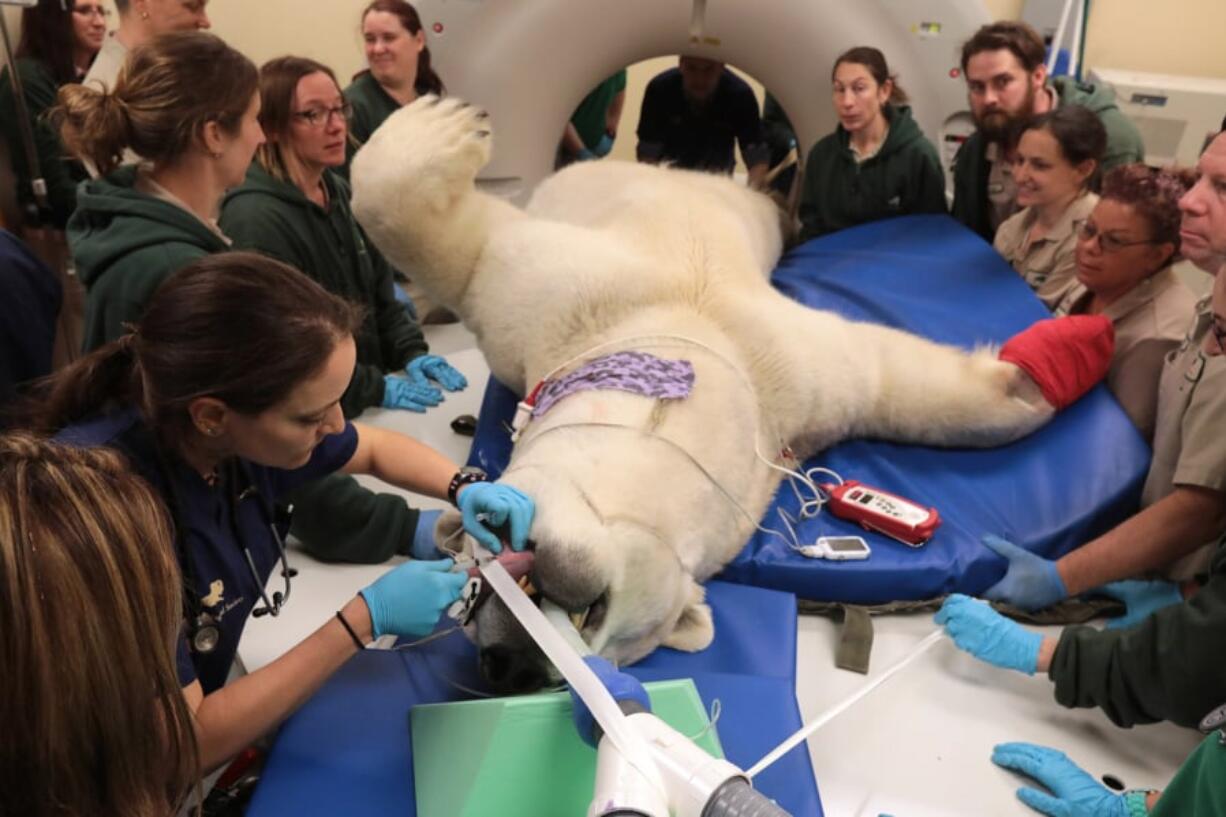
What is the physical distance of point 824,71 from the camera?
2570mm

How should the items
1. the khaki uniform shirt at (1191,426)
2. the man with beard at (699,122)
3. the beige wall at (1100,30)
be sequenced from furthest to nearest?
the beige wall at (1100,30), the man with beard at (699,122), the khaki uniform shirt at (1191,426)

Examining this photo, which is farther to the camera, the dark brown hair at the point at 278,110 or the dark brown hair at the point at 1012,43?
the dark brown hair at the point at 1012,43

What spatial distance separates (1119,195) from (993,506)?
2.12 feet

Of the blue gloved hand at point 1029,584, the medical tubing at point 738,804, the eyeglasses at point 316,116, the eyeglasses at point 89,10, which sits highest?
the eyeglasses at point 89,10

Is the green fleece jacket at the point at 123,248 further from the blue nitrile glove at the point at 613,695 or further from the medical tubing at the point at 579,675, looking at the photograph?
the blue nitrile glove at the point at 613,695

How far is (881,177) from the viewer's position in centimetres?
242

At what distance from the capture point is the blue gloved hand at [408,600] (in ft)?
3.47

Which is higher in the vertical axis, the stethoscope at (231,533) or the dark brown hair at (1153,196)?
the dark brown hair at (1153,196)

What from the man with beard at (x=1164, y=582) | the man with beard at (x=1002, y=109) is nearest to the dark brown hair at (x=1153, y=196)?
the man with beard at (x=1164, y=582)

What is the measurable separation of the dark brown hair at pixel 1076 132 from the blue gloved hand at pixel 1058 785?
4.34ft

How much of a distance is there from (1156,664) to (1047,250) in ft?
3.97

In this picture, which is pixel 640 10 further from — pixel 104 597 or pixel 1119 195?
pixel 104 597

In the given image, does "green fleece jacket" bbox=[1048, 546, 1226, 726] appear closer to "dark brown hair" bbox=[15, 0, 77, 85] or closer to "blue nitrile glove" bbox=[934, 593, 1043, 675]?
"blue nitrile glove" bbox=[934, 593, 1043, 675]

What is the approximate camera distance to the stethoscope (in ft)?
3.26
